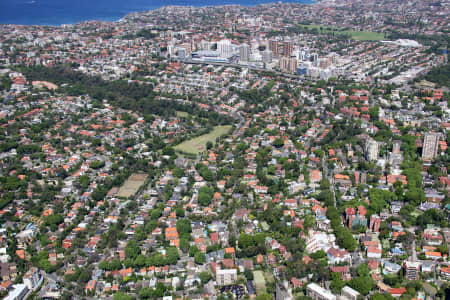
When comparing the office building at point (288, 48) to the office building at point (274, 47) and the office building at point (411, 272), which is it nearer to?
the office building at point (274, 47)

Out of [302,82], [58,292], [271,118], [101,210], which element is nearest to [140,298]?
[58,292]

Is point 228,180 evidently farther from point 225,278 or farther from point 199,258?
point 225,278

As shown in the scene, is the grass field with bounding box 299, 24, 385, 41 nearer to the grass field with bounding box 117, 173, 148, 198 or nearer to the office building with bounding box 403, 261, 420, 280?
the grass field with bounding box 117, 173, 148, 198

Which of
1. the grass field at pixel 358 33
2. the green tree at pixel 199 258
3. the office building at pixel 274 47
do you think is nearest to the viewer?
Answer: the green tree at pixel 199 258

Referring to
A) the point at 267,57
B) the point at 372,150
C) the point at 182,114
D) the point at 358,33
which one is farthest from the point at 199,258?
the point at 358,33

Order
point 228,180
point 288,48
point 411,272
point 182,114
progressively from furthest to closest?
point 288,48 → point 182,114 → point 228,180 → point 411,272

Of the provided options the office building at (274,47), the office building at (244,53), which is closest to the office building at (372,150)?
the office building at (244,53)

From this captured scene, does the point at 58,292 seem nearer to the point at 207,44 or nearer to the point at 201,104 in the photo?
the point at 201,104
